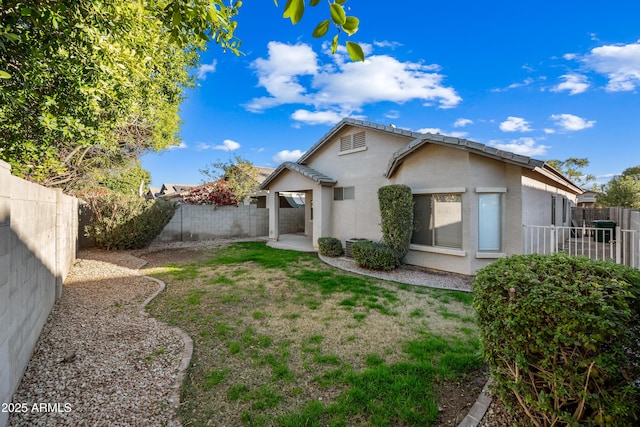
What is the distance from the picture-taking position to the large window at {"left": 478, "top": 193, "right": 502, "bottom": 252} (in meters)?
9.60

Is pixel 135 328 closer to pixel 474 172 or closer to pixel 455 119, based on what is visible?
pixel 474 172

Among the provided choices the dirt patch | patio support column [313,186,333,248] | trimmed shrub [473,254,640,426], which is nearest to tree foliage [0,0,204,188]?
trimmed shrub [473,254,640,426]

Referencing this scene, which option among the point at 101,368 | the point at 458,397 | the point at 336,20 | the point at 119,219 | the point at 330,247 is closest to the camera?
the point at 336,20

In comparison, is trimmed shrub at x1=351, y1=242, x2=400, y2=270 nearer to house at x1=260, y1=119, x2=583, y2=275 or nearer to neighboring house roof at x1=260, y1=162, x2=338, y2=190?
house at x1=260, y1=119, x2=583, y2=275

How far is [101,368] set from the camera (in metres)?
4.10

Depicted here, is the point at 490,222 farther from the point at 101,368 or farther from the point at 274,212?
the point at 274,212

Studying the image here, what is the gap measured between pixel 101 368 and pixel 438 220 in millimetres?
10274

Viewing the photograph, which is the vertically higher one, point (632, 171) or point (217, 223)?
point (632, 171)

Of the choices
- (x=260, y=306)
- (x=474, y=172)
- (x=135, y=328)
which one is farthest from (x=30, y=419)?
(x=474, y=172)

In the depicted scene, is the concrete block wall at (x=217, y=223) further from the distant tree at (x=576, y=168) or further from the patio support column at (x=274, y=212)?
the distant tree at (x=576, y=168)

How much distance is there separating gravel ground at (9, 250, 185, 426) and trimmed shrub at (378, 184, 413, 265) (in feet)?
25.6

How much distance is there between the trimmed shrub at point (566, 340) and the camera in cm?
219

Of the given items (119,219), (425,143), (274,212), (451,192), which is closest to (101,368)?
(451,192)

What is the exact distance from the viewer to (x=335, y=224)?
15.2 meters
